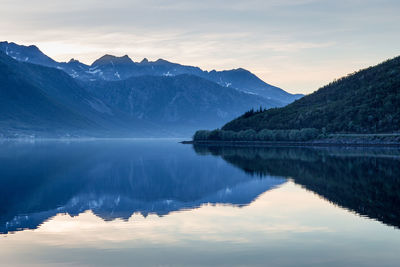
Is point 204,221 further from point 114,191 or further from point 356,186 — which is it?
point 356,186

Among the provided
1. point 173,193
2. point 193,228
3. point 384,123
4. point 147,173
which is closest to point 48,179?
point 147,173

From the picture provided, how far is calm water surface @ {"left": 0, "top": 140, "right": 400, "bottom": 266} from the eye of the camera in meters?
28.3

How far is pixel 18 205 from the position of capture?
4784 cm

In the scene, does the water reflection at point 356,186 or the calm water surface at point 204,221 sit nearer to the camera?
the calm water surface at point 204,221

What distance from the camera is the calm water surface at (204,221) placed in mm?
28344

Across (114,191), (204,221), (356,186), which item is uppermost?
(356,186)

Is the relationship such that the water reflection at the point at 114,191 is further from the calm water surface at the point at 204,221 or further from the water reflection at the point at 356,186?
the water reflection at the point at 356,186

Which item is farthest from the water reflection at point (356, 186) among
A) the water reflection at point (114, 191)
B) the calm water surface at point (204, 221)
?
the water reflection at point (114, 191)

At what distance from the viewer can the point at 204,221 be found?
3928cm

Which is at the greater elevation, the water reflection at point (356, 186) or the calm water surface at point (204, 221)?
the water reflection at point (356, 186)

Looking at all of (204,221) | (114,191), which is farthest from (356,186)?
(114,191)

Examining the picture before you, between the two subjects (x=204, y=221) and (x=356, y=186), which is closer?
(x=204, y=221)

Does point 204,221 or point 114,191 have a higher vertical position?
point 114,191

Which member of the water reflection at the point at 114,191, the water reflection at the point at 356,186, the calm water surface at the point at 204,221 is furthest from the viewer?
the water reflection at the point at 114,191
